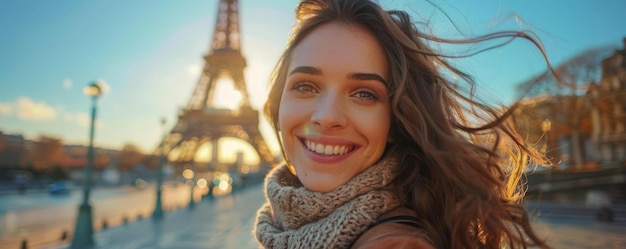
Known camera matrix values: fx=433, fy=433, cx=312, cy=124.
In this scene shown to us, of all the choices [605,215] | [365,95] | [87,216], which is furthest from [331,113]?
[605,215]

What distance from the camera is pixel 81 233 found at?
9.60 metres

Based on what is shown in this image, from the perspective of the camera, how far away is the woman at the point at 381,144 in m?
1.30

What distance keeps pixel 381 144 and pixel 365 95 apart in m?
0.18

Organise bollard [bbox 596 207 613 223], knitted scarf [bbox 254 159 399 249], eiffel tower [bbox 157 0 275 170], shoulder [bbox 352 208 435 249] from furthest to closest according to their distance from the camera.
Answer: eiffel tower [bbox 157 0 275 170] → bollard [bbox 596 207 613 223] → knitted scarf [bbox 254 159 399 249] → shoulder [bbox 352 208 435 249]

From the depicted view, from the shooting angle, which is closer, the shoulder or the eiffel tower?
the shoulder

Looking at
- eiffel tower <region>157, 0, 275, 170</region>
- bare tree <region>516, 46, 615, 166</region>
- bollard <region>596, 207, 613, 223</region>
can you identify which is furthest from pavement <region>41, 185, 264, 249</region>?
eiffel tower <region>157, 0, 275, 170</region>

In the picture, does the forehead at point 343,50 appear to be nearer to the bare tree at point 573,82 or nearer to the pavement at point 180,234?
the bare tree at point 573,82

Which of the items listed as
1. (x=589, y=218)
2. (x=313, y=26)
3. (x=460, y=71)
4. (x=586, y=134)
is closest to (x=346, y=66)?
(x=313, y=26)

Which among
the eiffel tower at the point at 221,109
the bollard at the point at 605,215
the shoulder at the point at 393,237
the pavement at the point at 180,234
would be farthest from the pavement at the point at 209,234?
the eiffel tower at the point at 221,109

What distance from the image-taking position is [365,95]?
150 cm

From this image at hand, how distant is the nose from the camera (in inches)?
56.6

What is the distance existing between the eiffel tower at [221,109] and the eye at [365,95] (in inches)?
1384

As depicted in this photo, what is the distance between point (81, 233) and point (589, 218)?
14.3 m

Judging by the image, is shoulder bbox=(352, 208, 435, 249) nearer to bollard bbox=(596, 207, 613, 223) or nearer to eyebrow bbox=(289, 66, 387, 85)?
eyebrow bbox=(289, 66, 387, 85)
